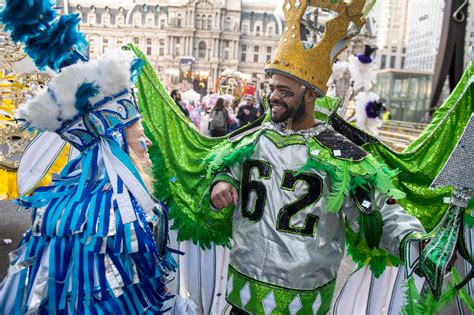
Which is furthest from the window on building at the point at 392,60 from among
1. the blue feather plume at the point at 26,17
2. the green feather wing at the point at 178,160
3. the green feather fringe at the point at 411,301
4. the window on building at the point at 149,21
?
the blue feather plume at the point at 26,17

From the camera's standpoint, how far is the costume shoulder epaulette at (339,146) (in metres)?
2.08

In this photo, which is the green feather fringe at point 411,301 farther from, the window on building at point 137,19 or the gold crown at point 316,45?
the window on building at point 137,19

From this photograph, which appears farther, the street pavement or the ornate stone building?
the ornate stone building

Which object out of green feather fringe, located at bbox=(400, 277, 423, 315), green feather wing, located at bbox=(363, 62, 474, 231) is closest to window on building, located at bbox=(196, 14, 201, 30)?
green feather wing, located at bbox=(363, 62, 474, 231)

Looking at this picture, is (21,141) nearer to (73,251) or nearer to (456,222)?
(73,251)

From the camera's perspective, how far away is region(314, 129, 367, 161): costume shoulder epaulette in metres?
2.08

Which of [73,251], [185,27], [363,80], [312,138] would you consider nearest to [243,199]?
[312,138]

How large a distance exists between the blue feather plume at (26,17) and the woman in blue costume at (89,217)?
17cm

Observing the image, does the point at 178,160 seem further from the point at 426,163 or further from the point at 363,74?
the point at 363,74

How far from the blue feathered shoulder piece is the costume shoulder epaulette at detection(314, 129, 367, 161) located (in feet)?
3.86

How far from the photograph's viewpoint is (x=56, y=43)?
1.63 meters

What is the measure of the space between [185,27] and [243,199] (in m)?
81.3

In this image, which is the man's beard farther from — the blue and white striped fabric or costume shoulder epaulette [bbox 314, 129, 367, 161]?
the blue and white striped fabric

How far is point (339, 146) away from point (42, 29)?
1.36m
